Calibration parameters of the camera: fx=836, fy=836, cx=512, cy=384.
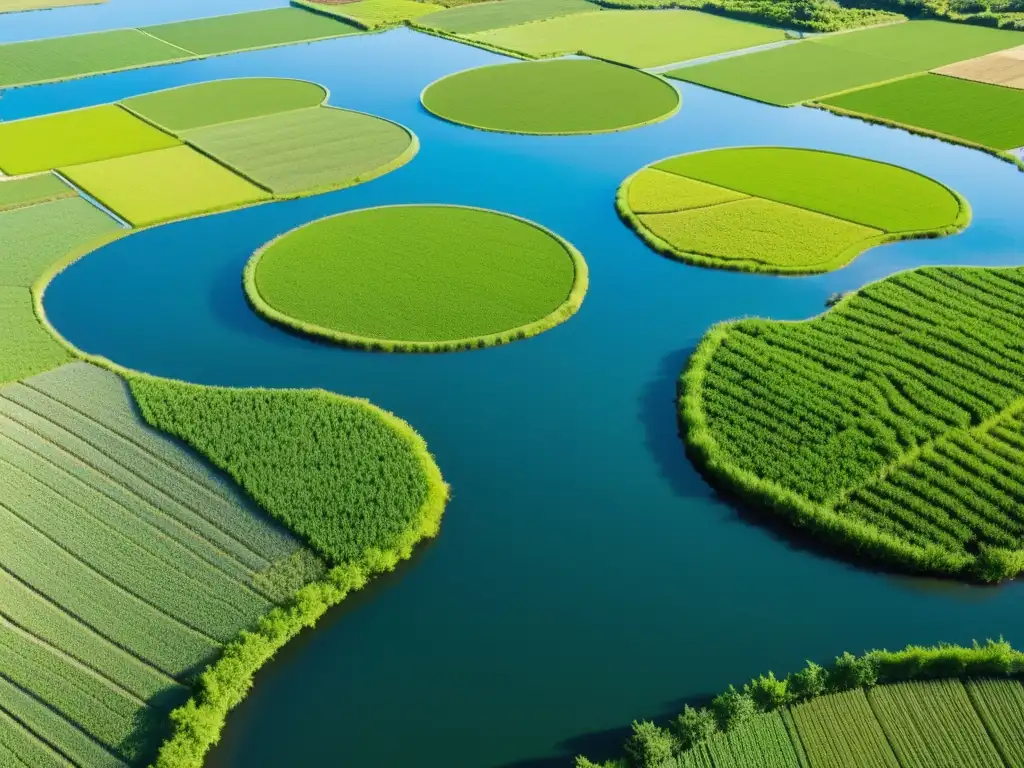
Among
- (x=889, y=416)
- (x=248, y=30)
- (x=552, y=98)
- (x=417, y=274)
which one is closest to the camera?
(x=889, y=416)

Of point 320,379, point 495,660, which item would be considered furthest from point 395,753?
point 320,379

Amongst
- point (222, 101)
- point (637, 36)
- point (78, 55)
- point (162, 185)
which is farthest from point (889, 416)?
point (78, 55)

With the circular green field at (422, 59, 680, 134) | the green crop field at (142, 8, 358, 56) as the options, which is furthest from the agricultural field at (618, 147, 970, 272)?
the green crop field at (142, 8, 358, 56)

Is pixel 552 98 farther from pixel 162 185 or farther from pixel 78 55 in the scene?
pixel 78 55

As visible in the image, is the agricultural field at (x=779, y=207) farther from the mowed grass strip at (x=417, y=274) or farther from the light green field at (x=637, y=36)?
the light green field at (x=637, y=36)

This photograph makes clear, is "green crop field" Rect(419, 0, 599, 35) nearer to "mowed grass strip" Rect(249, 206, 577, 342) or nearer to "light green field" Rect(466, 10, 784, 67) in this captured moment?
"light green field" Rect(466, 10, 784, 67)

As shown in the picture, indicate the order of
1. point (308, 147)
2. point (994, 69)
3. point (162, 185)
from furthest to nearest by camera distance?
point (994, 69), point (308, 147), point (162, 185)

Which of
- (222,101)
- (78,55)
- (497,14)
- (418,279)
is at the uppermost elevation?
(497,14)

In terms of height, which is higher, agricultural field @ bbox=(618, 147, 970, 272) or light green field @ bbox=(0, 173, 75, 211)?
agricultural field @ bbox=(618, 147, 970, 272)
